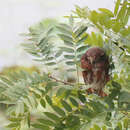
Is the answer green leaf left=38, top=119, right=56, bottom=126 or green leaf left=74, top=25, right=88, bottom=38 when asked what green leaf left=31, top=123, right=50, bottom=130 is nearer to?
green leaf left=38, top=119, right=56, bottom=126

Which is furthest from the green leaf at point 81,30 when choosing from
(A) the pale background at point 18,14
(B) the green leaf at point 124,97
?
(A) the pale background at point 18,14

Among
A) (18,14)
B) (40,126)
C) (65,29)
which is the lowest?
(18,14)

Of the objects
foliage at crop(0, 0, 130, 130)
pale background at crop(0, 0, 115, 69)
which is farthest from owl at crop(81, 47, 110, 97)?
pale background at crop(0, 0, 115, 69)

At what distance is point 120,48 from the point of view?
0.37 m

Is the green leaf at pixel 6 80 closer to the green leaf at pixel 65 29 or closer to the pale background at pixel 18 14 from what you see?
the green leaf at pixel 65 29

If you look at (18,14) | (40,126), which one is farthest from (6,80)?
(18,14)

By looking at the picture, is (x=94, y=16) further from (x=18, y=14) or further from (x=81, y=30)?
(x=18, y=14)

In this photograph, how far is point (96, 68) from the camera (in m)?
0.38

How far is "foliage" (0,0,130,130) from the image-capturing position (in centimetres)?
34

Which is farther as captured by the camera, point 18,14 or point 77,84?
point 18,14

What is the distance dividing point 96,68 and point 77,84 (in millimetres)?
35

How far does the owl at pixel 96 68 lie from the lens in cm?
38

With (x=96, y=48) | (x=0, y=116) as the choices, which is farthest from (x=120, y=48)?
(x=0, y=116)

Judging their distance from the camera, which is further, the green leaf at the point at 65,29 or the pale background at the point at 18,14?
the pale background at the point at 18,14
